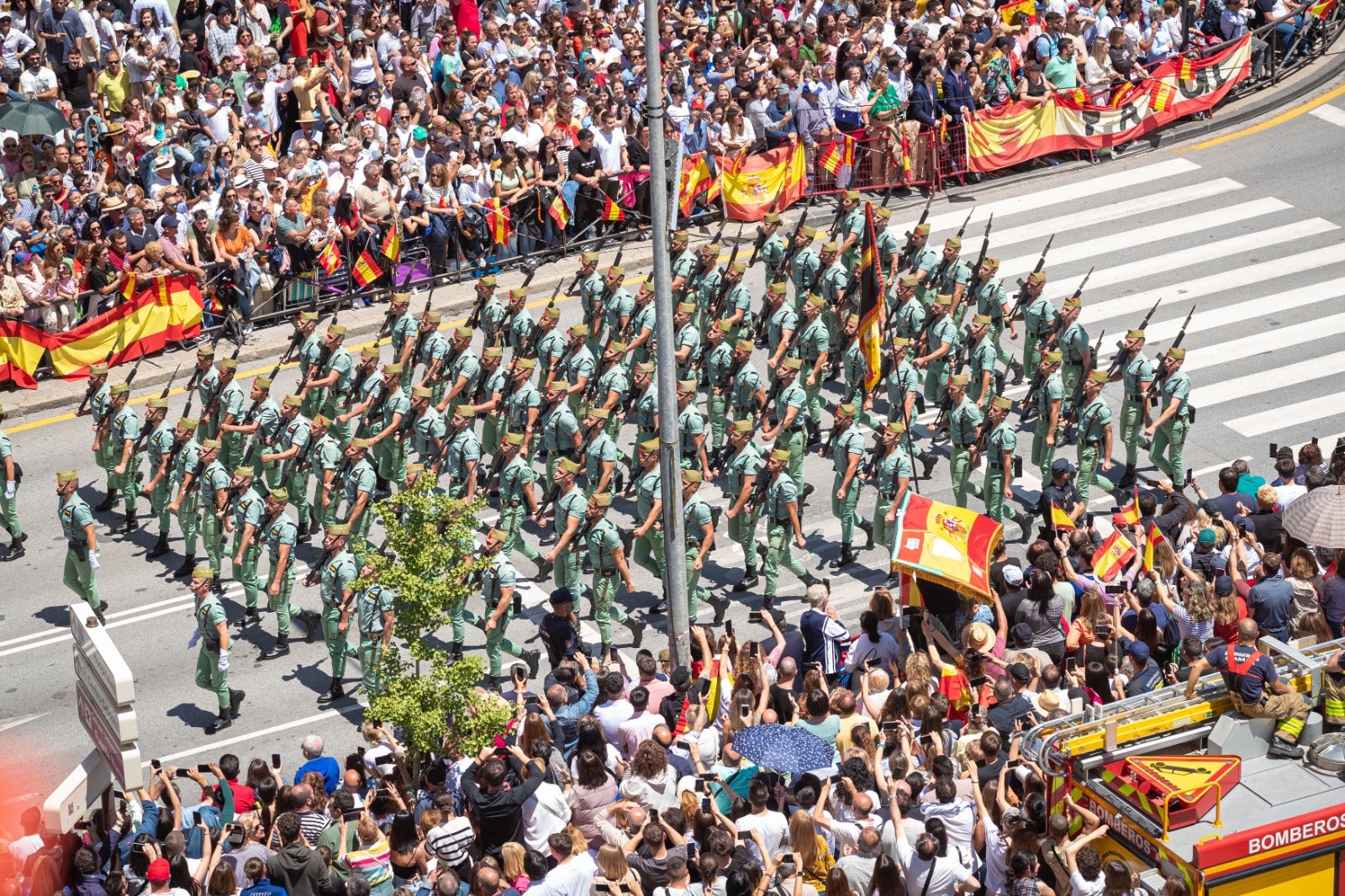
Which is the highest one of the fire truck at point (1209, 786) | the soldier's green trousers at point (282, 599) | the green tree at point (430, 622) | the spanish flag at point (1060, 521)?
the fire truck at point (1209, 786)

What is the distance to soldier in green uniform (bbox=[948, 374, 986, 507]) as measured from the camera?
2081cm

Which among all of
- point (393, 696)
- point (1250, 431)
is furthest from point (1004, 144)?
point (393, 696)

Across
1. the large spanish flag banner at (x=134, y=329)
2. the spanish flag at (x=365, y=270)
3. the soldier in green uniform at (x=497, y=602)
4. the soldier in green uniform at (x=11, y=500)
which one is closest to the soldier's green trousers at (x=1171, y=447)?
the soldier in green uniform at (x=497, y=602)

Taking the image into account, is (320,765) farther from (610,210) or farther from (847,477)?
(610,210)

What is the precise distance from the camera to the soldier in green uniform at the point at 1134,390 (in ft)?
70.4

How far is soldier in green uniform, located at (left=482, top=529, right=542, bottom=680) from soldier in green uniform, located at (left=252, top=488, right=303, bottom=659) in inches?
78.1

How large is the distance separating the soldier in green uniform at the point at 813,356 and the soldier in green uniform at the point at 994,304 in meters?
1.94

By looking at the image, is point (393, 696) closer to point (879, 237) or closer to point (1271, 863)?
point (1271, 863)

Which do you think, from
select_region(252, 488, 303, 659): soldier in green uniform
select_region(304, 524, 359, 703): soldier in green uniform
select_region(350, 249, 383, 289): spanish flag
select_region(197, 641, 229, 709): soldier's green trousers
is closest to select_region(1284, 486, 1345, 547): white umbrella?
select_region(304, 524, 359, 703): soldier in green uniform

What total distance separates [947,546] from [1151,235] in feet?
39.1

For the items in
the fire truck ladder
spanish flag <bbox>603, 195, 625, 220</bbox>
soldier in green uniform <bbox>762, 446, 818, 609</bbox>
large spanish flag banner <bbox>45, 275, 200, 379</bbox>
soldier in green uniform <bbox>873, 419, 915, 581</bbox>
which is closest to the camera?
the fire truck ladder

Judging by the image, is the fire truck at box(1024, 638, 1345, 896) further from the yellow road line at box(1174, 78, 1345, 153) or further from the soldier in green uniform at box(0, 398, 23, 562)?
the yellow road line at box(1174, 78, 1345, 153)

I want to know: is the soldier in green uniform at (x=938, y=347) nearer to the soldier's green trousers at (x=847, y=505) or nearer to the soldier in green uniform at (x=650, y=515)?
the soldier's green trousers at (x=847, y=505)

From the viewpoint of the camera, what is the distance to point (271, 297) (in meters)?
25.3
